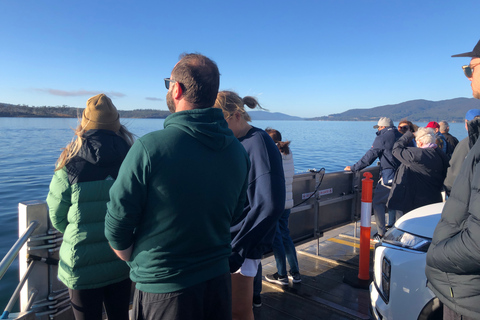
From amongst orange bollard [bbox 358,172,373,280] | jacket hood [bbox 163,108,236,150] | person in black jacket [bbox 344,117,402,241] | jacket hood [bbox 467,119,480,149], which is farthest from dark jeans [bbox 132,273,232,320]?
person in black jacket [bbox 344,117,402,241]

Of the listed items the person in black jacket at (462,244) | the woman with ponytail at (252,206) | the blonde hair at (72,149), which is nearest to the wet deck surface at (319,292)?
the woman with ponytail at (252,206)

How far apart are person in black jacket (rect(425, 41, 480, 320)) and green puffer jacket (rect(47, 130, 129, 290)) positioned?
1828mm

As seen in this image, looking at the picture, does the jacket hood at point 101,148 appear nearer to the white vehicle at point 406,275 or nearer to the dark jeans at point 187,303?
the dark jeans at point 187,303

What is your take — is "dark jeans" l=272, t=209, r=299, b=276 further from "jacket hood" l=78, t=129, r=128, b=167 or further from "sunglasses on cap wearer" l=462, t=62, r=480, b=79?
"sunglasses on cap wearer" l=462, t=62, r=480, b=79

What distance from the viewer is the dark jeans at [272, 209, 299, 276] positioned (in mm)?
3869

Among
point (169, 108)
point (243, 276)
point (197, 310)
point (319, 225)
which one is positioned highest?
point (169, 108)

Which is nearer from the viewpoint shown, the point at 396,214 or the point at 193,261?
the point at 193,261

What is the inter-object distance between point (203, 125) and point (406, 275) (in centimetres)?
197

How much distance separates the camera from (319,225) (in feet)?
16.6

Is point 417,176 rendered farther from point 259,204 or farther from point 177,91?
point 177,91

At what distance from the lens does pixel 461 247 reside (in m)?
1.45

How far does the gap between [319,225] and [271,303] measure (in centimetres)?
173

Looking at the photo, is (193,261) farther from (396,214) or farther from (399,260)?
(396,214)

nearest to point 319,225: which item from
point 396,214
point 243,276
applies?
point 396,214
